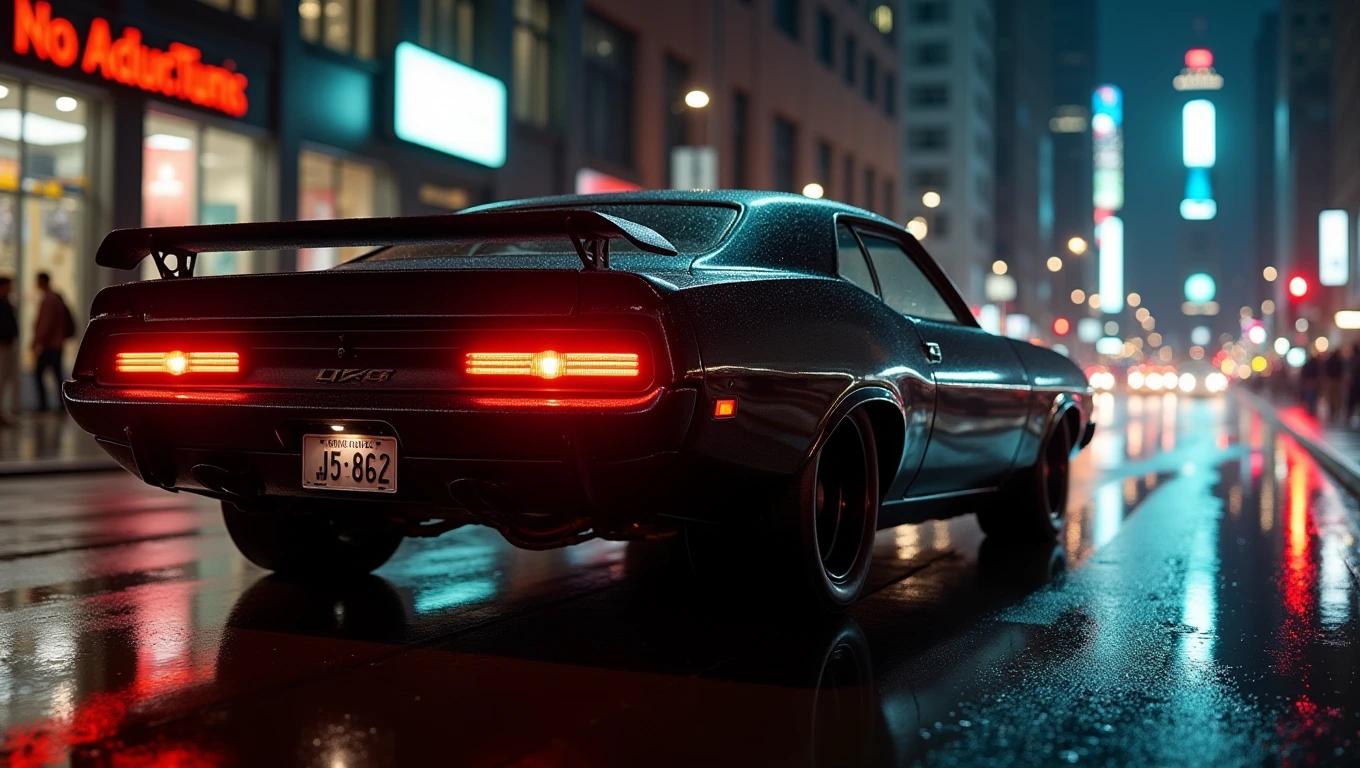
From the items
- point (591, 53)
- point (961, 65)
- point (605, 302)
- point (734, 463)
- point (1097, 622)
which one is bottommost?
point (1097, 622)

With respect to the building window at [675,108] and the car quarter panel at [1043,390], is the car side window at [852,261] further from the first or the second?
the building window at [675,108]

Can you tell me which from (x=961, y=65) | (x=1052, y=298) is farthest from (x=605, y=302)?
(x=1052, y=298)

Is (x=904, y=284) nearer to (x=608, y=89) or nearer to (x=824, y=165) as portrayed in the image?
(x=608, y=89)

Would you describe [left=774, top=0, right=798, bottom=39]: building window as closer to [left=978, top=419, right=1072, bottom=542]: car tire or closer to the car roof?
[left=978, top=419, right=1072, bottom=542]: car tire

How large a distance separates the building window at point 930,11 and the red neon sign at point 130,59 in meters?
83.2

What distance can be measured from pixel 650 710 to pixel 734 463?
2.87 ft

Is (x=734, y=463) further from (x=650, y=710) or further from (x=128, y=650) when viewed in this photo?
(x=128, y=650)

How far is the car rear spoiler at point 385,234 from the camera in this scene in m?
4.34

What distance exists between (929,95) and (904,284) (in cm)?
9644

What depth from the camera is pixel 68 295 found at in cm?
2022

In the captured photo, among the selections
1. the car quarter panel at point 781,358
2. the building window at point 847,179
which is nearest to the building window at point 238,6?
the car quarter panel at point 781,358

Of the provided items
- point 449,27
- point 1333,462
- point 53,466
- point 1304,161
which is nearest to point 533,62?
point 449,27

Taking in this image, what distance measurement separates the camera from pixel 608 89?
32906 mm

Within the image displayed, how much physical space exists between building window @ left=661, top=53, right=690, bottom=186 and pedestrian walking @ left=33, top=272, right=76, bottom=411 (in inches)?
706
